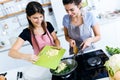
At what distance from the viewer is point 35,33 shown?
1.77m

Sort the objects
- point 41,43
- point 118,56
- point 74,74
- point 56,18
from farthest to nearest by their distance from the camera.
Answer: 1. point 56,18
2. point 41,43
3. point 74,74
4. point 118,56

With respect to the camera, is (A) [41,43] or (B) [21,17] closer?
(A) [41,43]

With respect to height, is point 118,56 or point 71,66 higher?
point 118,56

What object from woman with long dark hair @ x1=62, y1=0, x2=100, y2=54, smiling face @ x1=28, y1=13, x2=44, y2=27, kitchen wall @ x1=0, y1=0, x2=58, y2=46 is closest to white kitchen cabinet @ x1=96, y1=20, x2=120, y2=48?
kitchen wall @ x1=0, y1=0, x2=58, y2=46

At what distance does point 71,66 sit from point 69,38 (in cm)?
57

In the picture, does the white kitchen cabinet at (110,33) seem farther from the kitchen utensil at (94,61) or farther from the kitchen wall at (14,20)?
the kitchen utensil at (94,61)

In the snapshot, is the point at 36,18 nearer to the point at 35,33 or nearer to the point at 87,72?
the point at 35,33

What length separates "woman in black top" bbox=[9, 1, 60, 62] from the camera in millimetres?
1599

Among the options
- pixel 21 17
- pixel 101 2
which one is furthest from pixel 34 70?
pixel 101 2

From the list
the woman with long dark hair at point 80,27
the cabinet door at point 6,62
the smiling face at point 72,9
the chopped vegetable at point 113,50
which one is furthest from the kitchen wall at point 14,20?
the chopped vegetable at point 113,50

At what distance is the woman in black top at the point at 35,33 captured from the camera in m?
1.60

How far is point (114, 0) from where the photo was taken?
271cm

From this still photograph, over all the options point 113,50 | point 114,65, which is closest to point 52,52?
point 113,50

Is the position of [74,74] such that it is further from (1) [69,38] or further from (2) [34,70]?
(1) [69,38]
